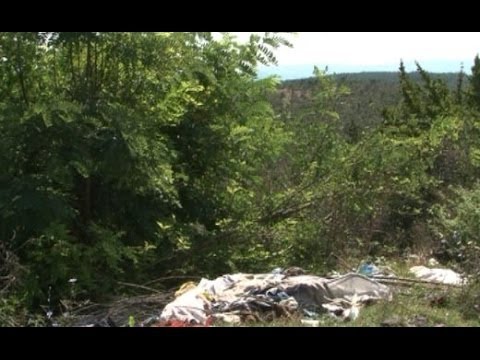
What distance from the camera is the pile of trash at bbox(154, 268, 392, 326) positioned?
5.35 m

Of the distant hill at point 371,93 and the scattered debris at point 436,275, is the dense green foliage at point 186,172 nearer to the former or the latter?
the scattered debris at point 436,275

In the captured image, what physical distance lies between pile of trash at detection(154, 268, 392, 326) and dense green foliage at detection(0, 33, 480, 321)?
1340mm

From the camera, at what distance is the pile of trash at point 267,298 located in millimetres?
5348

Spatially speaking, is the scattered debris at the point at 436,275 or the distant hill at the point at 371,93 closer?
the scattered debris at the point at 436,275

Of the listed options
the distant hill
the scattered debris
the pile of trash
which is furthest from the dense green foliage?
the distant hill

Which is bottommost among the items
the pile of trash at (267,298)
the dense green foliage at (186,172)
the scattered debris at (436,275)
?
the scattered debris at (436,275)

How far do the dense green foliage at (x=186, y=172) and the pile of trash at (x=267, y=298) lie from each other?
4.40ft

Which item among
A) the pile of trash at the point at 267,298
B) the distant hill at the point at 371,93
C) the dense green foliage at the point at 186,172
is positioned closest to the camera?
the pile of trash at the point at 267,298

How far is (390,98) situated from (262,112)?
2062 centimetres

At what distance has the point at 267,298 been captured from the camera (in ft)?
18.6

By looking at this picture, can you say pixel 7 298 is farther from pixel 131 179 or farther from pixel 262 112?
pixel 262 112

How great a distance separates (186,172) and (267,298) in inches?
118

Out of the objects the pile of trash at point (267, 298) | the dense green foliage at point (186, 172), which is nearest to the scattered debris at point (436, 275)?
the dense green foliage at point (186, 172)
